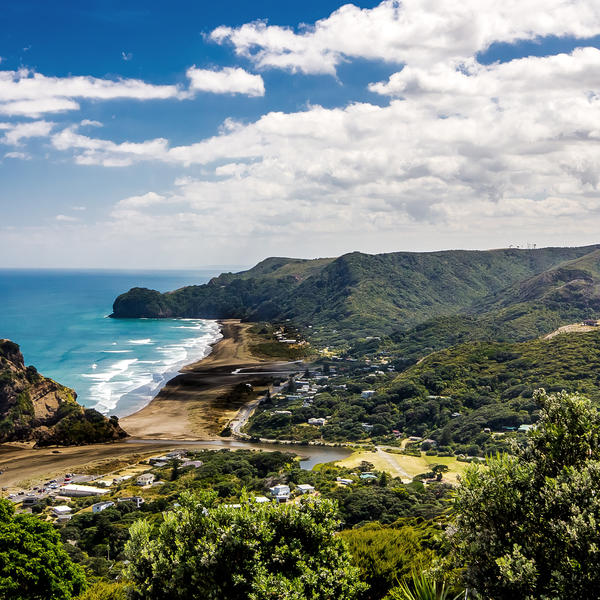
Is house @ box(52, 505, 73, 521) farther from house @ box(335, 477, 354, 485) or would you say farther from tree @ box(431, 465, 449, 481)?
tree @ box(431, 465, 449, 481)

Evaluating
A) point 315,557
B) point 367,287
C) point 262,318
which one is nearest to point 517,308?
point 367,287

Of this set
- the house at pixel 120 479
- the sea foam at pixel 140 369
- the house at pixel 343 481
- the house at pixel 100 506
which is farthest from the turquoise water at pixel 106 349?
the house at pixel 343 481

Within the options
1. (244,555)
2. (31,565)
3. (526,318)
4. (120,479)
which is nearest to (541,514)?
(244,555)

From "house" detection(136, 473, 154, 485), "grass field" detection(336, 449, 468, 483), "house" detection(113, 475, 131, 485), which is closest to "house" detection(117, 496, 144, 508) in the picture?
"house" detection(136, 473, 154, 485)

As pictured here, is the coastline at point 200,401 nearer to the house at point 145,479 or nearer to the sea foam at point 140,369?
the sea foam at point 140,369

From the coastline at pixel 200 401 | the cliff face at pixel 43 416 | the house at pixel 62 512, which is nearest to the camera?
the house at pixel 62 512

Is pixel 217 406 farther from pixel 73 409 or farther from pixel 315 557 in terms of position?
pixel 315 557
